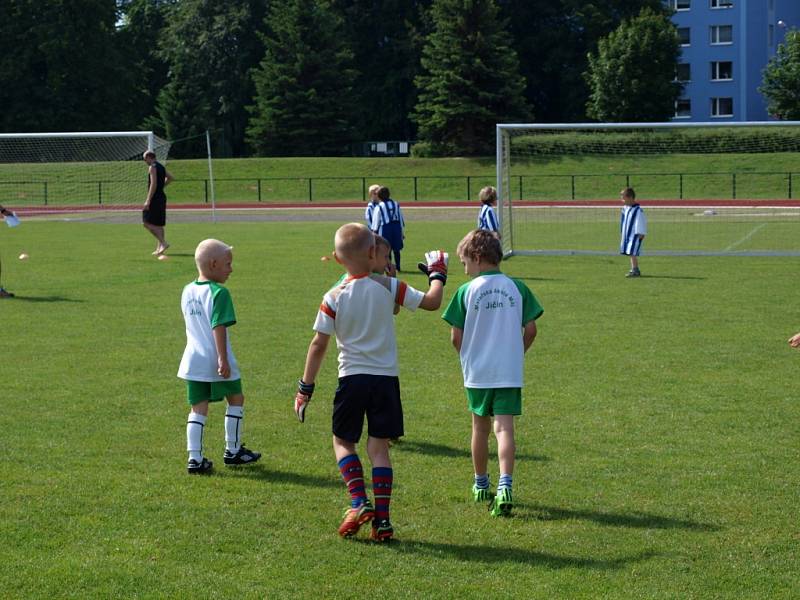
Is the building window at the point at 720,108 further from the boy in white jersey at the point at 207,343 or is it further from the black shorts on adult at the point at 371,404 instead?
the black shorts on adult at the point at 371,404

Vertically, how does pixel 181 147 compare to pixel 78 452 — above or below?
above

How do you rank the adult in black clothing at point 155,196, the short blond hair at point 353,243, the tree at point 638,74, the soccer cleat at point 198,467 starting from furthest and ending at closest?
the tree at point 638,74
the adult in black clothing at point 155,196
the soccer cleat at point 198,467
the short blond hair at point 353,243

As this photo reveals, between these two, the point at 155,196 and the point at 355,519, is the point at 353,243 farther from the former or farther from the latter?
the point at 155,196

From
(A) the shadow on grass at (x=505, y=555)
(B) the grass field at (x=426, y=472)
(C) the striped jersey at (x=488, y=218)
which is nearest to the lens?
(B) the grass field at (x=426, y=472)

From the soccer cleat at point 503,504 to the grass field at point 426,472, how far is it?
0.31 feet

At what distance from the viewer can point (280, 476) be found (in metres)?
6.87

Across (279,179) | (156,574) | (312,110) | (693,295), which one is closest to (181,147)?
(312,110)

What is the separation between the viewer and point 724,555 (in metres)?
5.39

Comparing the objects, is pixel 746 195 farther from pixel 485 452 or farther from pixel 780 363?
pixel 485 452

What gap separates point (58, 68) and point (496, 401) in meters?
67.6

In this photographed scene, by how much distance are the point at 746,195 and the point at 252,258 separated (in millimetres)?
25958

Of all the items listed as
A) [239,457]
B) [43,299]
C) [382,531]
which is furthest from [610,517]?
[43,299]

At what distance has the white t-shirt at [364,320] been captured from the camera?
569 cm

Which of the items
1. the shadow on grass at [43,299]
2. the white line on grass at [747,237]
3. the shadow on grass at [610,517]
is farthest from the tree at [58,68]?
the shadow on grass at [610,517]
